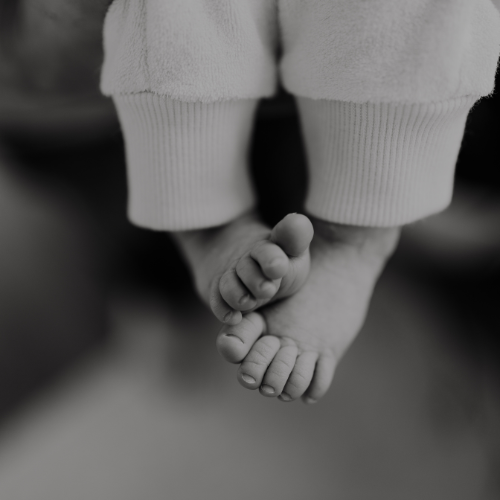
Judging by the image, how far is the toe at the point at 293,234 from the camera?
37 cm

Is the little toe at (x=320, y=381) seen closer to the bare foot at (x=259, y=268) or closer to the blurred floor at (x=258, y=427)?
the bare foot at (x=259, y=268)

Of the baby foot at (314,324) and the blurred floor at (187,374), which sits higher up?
the baby foot at (314,324)

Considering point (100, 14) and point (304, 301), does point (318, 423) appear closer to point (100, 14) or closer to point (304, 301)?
point (304, 301)

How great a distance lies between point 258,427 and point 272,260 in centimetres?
33

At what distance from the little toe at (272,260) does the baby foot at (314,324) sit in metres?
0.07

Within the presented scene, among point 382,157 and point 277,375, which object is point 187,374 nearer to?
point 277,375

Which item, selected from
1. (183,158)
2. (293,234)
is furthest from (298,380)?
(183,158)

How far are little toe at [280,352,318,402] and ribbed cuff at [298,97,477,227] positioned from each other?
0.15 m

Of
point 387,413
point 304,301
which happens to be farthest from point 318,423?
point 304,301

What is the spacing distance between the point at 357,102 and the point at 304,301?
193 mm

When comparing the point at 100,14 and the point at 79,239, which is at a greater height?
the point at 100,14

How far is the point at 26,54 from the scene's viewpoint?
1.80 ft

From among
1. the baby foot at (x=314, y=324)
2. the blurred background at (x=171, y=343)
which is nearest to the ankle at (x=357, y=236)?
the baby foot at (x=314, y=324)

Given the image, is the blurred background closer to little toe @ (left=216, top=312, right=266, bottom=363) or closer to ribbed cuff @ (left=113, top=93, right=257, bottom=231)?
ribbed cuff @ (left=113, top=93, right=257, bottom=231)
